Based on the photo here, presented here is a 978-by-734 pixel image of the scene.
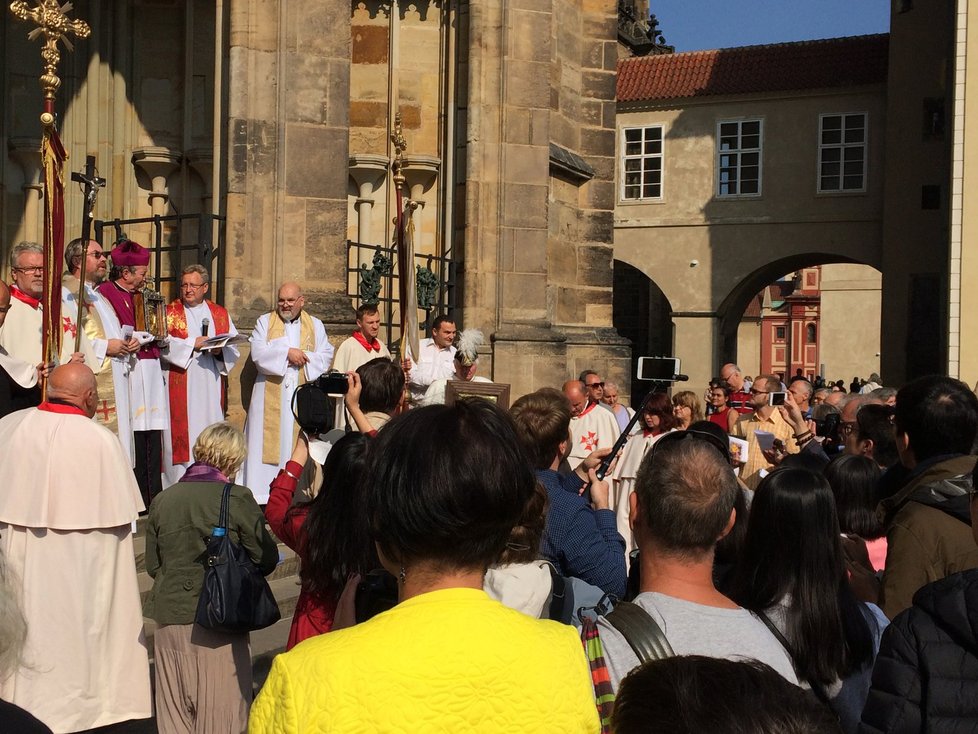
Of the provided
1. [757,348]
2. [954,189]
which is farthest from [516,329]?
[757,348]

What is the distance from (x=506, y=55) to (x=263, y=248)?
12.2 feet

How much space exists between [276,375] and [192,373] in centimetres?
66

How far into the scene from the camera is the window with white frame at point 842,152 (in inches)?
1305

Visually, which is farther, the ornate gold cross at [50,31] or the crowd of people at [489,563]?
the ornate gold cross at [50,31]

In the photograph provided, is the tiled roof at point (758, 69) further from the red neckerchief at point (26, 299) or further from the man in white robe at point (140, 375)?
the red neckerchief at point (26, 299)

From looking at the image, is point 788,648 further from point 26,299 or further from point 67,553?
point 26,299

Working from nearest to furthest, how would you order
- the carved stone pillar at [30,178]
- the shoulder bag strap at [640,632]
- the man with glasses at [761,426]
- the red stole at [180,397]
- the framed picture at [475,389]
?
the shoulder bag strap at [640,632] → the framed picture at [475,389] → the man with glasses at [761,426] → the red stole at [180,397] → the carved stone pillar at [30,178]

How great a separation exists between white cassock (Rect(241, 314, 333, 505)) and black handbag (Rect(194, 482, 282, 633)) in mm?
5012

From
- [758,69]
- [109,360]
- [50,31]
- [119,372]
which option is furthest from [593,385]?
[758,69]

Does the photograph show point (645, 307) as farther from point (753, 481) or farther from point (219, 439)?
point (219, 439)

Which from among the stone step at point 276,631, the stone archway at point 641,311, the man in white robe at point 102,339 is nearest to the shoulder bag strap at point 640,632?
the stone step at point 276,631

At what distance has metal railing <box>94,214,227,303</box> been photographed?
1111 cm

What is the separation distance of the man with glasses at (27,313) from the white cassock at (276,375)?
177 centimetres

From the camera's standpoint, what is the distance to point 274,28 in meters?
11.0
